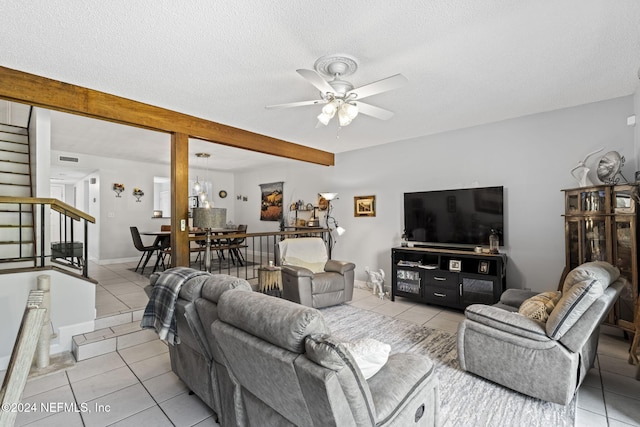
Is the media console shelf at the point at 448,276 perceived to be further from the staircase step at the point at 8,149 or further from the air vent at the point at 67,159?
the air vent at the point at 67,159

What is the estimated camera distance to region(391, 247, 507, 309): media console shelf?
3652mm

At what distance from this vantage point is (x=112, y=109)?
9.85ft

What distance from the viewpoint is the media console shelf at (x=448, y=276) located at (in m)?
3.65

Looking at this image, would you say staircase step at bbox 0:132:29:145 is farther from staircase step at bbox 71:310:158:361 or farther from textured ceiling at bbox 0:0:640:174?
staircase step at bbox 71:310:158:361

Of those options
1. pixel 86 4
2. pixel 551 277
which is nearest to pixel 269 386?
pixel 86 4

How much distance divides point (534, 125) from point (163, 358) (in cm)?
483

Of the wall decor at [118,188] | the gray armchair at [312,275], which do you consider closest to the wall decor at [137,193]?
the wall decor at [118,188]

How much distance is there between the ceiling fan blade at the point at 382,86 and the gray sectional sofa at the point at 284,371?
1573mm

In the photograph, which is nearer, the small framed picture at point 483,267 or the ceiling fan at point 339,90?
the ceiling fan at point 339,90

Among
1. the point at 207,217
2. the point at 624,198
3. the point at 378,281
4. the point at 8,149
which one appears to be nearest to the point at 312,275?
the point at 378,281

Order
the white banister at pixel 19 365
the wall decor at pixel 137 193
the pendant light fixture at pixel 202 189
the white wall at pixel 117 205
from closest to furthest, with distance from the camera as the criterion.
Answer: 1. the white banister at pixel 19 365
2. the pendant light fixture at pixel 202 189
3. the white wall at pixel 117 205
4. the wall decor at pixel 137 193

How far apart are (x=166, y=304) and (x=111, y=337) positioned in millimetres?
1592

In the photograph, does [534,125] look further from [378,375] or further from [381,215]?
[378,375]

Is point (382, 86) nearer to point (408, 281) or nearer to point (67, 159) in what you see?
point (408, 281)
